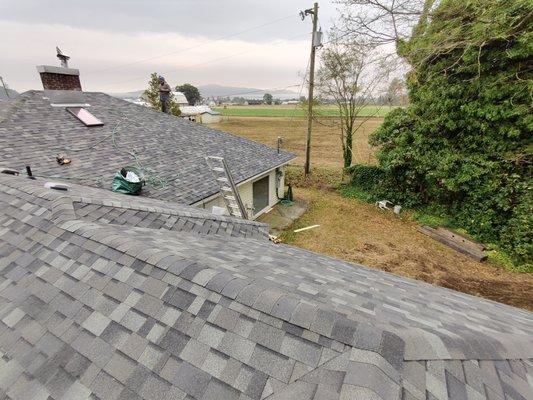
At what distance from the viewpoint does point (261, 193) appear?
1471cm

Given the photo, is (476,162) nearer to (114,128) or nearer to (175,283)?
(175,283)

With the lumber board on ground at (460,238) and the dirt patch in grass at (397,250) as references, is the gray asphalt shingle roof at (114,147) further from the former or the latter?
the lumber board on ground at (460,238)

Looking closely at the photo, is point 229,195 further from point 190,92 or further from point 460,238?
point 190,92

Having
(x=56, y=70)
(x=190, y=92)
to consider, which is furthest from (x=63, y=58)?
(x=190, y=92)

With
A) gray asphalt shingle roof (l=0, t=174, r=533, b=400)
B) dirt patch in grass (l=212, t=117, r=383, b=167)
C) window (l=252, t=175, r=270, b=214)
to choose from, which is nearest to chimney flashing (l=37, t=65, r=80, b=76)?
window (l=252, t=175, r=270, b=214)

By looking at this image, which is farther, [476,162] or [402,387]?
[476,162]

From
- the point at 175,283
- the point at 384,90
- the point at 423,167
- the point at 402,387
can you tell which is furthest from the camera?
the point at 384,90

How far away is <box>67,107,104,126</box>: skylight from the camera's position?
11.1 metres

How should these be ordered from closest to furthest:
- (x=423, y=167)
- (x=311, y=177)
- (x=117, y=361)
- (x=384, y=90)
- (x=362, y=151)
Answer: (x=117, y=361), (x=423, y=167), (x=384, y=90), (x=311, y=177), (x=362, y=151)

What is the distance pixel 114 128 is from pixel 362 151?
73.0ft

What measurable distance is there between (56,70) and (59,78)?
1.11ft

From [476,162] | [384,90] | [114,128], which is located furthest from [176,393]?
[384,90]

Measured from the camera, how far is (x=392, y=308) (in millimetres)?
3184

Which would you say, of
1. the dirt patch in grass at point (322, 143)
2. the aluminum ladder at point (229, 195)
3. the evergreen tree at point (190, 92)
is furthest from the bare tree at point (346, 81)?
the evergreen tree at point (190, 92)
